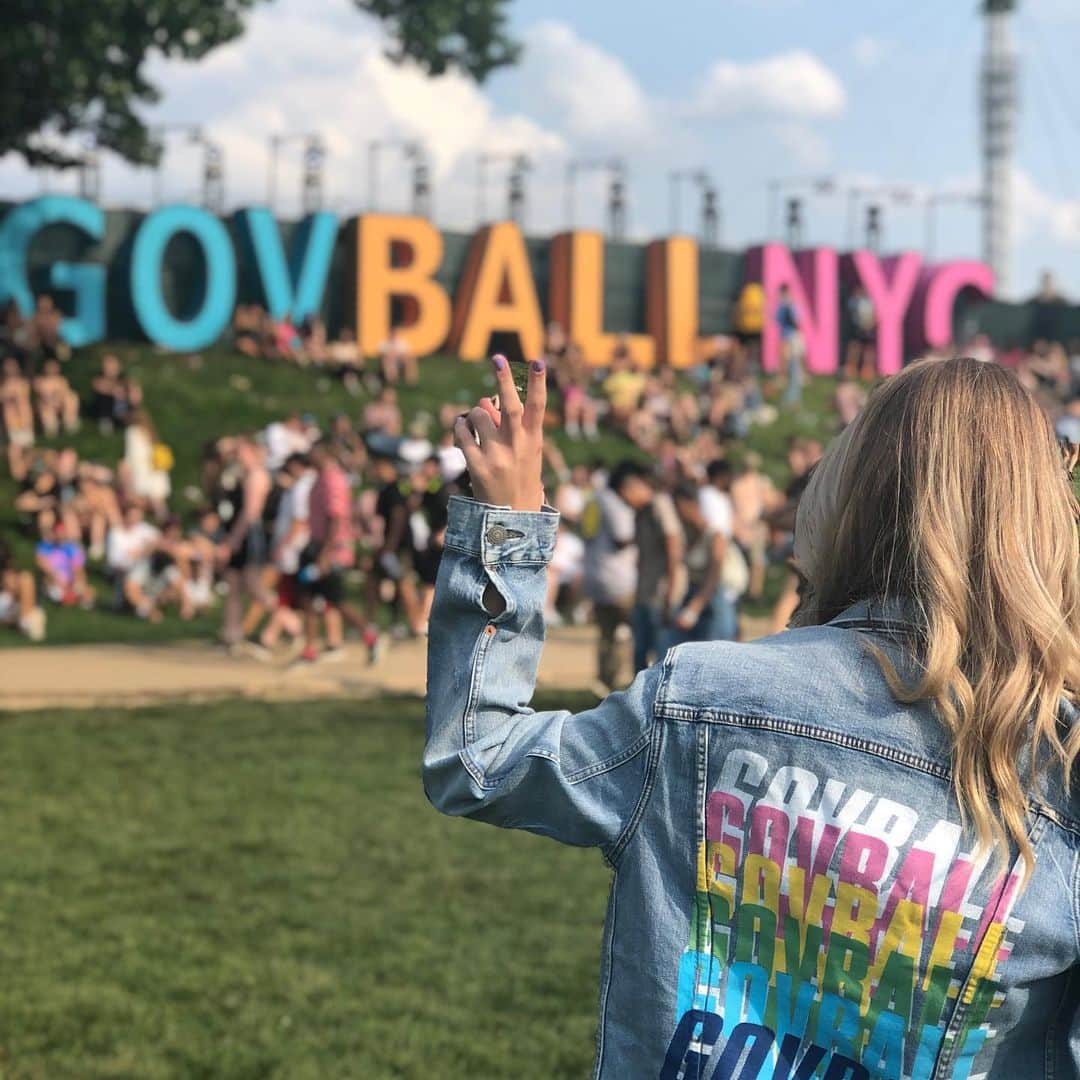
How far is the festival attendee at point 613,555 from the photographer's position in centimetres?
1078

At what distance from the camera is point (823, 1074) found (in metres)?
1.84

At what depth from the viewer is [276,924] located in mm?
6305

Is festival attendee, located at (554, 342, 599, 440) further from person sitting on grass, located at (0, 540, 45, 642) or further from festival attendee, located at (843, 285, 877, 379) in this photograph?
person sitting on grass, located at (0, 540, 45, 642)

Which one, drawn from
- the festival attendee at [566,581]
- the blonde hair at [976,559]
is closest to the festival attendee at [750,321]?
the festival attendee at [566,581]

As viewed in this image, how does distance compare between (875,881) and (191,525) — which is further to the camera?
(191,525)

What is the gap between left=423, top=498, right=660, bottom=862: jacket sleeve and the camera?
1.87 metres

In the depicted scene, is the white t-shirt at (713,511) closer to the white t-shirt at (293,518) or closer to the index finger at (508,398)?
the white t-shirt at (293,518)

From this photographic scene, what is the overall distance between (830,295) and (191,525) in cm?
1560

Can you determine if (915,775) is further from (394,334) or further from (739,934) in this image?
(394,334)

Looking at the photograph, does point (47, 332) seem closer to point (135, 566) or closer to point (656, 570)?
point (135, 566)

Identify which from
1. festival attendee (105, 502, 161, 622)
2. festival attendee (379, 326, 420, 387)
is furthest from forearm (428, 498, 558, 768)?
festival attendee (379, 326, 420, 387)

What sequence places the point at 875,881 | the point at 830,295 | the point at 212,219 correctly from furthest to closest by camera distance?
1. the point at 830,295
2. the point at 212,219
3. the point at 875,881

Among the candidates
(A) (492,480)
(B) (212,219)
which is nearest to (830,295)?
(B) (212,219)

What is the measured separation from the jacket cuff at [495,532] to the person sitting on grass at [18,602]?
44.6 feet
